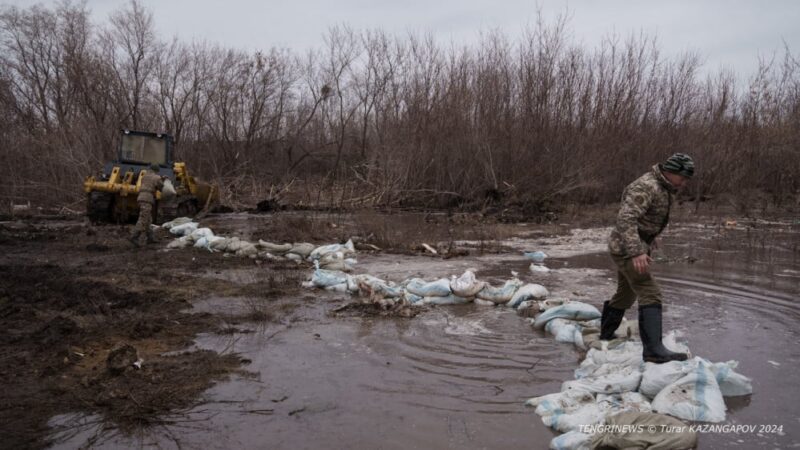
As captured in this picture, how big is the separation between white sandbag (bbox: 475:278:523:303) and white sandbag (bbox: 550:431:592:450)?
11.1 ft

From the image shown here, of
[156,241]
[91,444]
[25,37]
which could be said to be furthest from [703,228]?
[25,37]

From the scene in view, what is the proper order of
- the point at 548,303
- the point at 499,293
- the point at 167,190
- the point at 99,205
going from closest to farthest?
the point at 548,303 → the point at 499,293 → the point at 167,190 → the point at 99,205

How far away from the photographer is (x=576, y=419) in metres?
3.71

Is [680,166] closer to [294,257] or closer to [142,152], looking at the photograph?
[294,257]

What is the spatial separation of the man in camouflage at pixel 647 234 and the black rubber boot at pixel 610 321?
452 mm

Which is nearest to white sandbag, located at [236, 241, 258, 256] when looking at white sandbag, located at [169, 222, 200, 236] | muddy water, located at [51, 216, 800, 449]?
white sandbag, located at [169, 222, 200, 236]

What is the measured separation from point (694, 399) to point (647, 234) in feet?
4.43

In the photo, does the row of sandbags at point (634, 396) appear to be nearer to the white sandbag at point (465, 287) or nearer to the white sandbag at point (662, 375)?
the white sandbag at point (662, 375)

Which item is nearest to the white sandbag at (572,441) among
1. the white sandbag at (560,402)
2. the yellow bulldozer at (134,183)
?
the white sandbag at (560,402)

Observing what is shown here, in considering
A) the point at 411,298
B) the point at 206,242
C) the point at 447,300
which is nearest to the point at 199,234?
the point at 206,242

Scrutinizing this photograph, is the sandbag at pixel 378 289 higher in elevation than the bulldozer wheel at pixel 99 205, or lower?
lower

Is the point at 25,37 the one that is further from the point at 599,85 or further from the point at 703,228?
the point at 703,228

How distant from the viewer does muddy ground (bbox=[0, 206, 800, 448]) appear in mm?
3746

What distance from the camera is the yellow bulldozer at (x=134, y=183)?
14.0m
